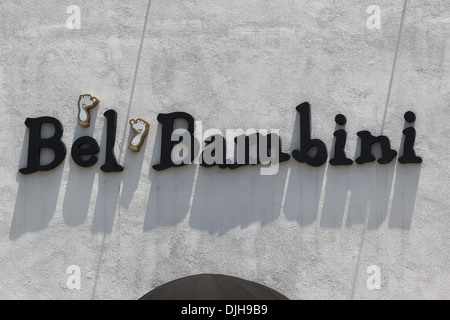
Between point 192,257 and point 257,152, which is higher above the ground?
point 257,152

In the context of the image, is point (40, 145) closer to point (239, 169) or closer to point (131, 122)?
point (131, 122)

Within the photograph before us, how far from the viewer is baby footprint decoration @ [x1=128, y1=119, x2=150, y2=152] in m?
8.59

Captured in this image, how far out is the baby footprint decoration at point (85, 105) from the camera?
8695 millimetres

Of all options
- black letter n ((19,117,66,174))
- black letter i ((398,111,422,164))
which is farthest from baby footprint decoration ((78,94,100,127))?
black letter i ((398,111,422,164))

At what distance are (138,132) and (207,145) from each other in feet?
2.95

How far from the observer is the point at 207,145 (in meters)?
8.62

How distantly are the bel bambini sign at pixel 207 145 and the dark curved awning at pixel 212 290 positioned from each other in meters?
1.44

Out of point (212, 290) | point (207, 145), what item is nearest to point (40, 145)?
point (207, 145)

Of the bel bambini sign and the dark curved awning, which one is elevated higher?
the bel bambini sign

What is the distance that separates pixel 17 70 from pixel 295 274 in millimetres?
4473

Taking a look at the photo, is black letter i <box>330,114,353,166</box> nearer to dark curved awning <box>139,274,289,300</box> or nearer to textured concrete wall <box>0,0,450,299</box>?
textured concrete wall <box>0,0,450,299</box>

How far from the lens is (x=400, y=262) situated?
27.5 ft

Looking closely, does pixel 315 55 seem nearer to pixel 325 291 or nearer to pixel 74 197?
pixel 325 291
